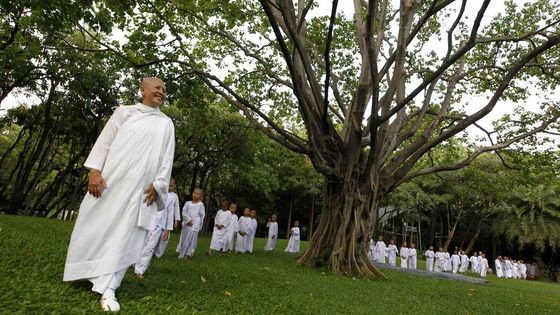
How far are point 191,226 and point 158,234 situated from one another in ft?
9.57

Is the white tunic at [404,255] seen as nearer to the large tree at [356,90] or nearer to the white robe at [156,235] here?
the large tree at [356,90]

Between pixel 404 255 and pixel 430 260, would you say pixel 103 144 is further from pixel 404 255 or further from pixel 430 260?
pixel 430 260

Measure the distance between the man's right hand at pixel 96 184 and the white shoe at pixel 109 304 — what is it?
90 cm

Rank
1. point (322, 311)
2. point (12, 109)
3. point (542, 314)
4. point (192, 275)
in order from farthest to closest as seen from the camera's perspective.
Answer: point (12, 109) → point (542, 314) → point (192, 275) → point (322, 311)

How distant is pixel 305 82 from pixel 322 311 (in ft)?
25.3

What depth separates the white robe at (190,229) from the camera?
1048 cm

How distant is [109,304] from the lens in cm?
351

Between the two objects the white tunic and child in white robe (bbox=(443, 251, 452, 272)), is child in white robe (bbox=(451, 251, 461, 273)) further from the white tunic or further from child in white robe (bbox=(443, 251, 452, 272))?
the white tunic

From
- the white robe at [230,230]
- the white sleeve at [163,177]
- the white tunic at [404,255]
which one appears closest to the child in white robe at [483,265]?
the white tunic at [404,255]

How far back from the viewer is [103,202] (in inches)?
155

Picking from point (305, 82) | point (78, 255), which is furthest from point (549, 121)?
point (78, 255)

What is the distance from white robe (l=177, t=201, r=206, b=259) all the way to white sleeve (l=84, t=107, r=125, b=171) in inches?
260

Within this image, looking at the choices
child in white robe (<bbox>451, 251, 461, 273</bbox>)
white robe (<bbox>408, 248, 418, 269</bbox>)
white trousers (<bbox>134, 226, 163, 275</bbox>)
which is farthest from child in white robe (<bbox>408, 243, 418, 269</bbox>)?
white trousers (<bbox>134, 226, 163, 275</bbox>)

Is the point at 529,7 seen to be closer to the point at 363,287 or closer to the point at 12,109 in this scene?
the point at 363,287
